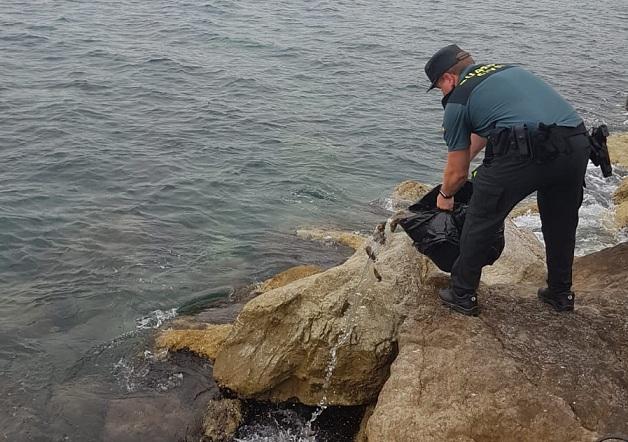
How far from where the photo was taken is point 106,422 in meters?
6.81

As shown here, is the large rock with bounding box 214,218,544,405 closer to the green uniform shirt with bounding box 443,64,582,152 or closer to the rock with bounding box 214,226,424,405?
the rock with bounding box 214,226,424,405

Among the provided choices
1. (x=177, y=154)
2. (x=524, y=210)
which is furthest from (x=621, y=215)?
(x=177, y=154)

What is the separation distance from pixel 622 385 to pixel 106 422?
15.8 ft

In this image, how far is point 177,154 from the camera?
14586 millimetres

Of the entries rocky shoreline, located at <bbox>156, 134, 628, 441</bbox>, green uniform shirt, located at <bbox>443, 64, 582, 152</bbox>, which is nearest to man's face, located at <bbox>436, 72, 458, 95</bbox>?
green uniform shirt, located at <bbox>443, 64, 582, 152</bbox>

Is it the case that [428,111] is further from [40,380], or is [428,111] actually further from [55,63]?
[40,380]

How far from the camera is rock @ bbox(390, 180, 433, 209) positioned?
13.0m

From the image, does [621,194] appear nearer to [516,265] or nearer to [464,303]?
[516,265]

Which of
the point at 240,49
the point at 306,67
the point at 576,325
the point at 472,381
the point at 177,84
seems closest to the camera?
the point at 472,381

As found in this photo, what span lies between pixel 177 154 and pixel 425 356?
33.6 feet

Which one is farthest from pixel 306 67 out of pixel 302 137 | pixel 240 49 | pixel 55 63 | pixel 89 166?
pixel 89 166

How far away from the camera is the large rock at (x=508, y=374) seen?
477 cm

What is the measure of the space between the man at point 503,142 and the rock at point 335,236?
547 cm

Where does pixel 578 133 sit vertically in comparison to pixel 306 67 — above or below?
above
